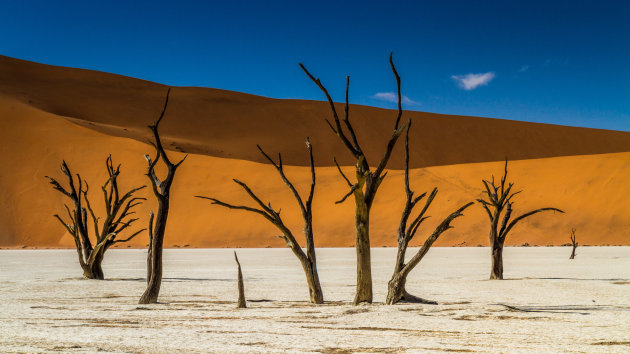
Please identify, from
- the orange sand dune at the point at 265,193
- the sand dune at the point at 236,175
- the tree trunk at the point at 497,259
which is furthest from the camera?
the sand dune at the point at 236,175

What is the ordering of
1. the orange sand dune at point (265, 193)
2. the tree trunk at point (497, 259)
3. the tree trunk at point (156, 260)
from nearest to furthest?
the tree trunk at point (156, 260) → the tree trunk at point (497, 259) → the orange sand dune at point (265, 193)

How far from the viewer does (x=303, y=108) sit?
75938 mm

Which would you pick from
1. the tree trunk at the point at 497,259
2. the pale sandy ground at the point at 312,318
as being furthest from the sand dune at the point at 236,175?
the pale sandy ground at the point at 312,318

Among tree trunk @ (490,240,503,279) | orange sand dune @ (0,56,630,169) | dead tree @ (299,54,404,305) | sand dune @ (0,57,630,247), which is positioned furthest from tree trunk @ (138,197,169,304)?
orange sand dune @ (0,56,630,169)

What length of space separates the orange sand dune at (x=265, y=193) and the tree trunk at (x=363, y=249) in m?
28.5

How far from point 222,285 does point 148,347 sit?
8.38m

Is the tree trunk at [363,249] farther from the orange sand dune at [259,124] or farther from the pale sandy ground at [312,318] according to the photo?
the orange sand dune at [259,124]

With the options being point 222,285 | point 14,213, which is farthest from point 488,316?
point 14,213

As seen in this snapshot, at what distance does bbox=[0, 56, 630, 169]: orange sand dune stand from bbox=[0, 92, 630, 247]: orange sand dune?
7829 millimetres

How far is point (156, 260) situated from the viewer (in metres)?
10.8

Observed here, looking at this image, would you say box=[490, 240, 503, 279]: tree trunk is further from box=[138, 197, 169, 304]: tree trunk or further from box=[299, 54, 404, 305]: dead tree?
box=[138, 197, 169, 304]: tree trunk

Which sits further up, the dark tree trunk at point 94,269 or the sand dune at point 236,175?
the sand dune at point 236,175

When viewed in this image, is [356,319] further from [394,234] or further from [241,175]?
[241,175]

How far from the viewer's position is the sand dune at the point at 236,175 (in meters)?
38.6
